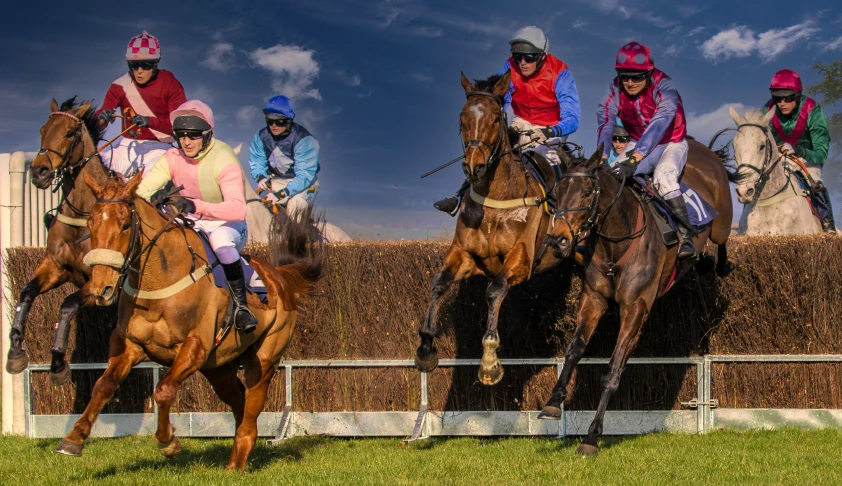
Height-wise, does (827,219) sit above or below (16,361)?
above

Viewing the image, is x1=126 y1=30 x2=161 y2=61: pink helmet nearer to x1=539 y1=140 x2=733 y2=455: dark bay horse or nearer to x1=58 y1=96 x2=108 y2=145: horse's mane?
x1=58 y1=96 x2=108 y2=145: horse's mane

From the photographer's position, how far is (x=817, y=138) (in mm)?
12094

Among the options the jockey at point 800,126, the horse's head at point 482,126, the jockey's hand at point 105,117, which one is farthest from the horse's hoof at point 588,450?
the jockey at point 800,126

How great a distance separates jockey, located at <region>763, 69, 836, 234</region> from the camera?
11969 mm

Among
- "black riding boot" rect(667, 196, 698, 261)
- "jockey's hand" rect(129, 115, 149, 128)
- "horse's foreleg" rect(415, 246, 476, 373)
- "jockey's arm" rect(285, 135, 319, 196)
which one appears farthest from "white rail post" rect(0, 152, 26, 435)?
"black riding boot" rect(667, 196, 698, 261)

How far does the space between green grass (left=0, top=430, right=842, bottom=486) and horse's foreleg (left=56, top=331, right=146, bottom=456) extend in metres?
0.65

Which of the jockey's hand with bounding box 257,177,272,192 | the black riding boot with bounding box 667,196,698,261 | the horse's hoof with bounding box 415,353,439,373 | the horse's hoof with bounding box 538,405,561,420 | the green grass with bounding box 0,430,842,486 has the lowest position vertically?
the green grass with bounding box 0,430,842,486

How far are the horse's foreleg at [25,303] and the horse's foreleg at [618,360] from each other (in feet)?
15.5

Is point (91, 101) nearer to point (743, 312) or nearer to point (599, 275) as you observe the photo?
point (599, 275)

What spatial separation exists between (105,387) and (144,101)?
14.3 feet

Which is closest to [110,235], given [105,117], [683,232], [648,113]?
[105,117]

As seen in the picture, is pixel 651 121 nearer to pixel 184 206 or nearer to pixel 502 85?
pixel 502 85

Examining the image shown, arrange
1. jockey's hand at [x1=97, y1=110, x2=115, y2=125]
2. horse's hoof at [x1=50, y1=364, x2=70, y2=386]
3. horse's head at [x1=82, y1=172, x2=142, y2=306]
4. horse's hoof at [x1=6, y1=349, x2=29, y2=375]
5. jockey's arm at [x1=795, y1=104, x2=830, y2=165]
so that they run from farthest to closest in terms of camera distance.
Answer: jockey's arm at [x1=795, y1=104, x2=830, y2=165] < jockey's hand at [x1=97, y1=110, x2=115, y2=125] < horse's hoof at [x1=6, y1=349, x2=29, y2=375] < horse's hoof at [x1=50, y1=364, x2=70, y2=386] < horse's head at [x1=82, y1=172, x2=142, y2=306]

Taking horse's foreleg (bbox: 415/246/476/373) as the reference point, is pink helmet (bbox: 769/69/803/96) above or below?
above
